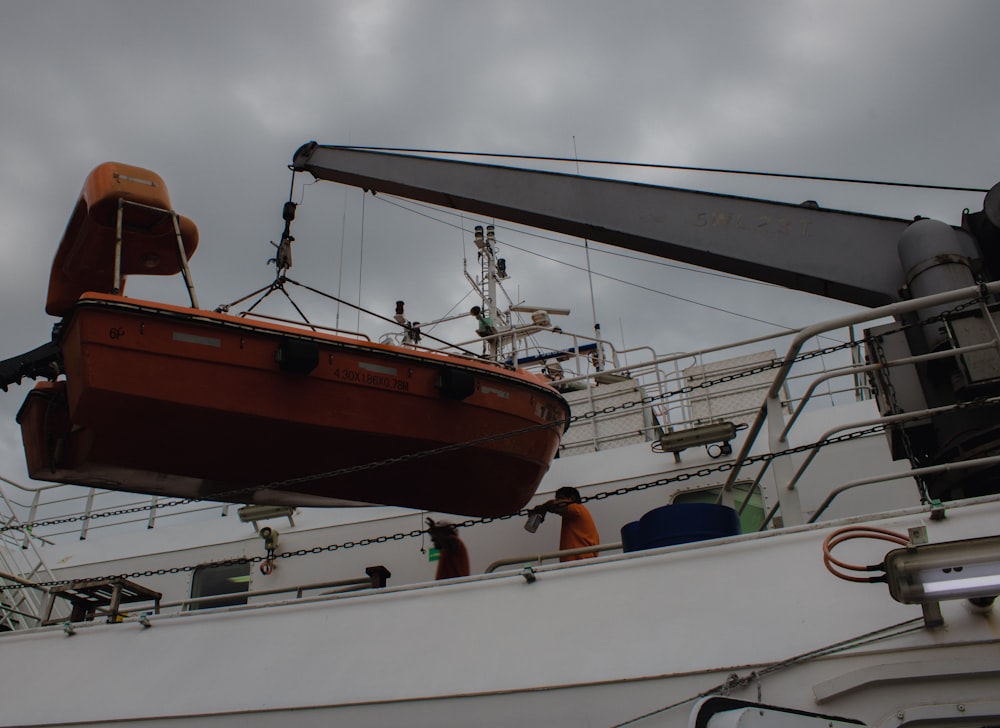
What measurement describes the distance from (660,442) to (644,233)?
1.64 m

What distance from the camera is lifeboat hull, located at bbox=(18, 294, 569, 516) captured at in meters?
4.64

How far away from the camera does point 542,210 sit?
5355 mm

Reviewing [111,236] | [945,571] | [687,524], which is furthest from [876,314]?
[111,236]

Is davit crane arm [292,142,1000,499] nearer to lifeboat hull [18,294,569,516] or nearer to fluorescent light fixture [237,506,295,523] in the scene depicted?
lifeboat hull [18,294,569,516]

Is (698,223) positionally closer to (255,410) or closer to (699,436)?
(699,436)

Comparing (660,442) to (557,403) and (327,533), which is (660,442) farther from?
(327,533)

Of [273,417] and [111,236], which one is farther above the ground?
[111,236]

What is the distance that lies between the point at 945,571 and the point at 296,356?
3675 millimetres

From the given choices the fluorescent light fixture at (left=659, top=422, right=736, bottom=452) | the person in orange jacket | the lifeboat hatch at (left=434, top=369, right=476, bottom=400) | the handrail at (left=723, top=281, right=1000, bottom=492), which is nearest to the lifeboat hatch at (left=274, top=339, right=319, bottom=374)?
the lifeboat hatch at (left=434, top=369, right=476, bottom=400)

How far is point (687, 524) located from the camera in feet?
12.1

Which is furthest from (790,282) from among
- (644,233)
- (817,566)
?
(817,566)

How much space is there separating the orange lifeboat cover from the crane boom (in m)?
1.82

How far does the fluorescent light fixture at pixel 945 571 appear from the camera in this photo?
212 cm

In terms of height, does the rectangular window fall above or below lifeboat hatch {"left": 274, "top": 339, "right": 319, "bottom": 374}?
below
